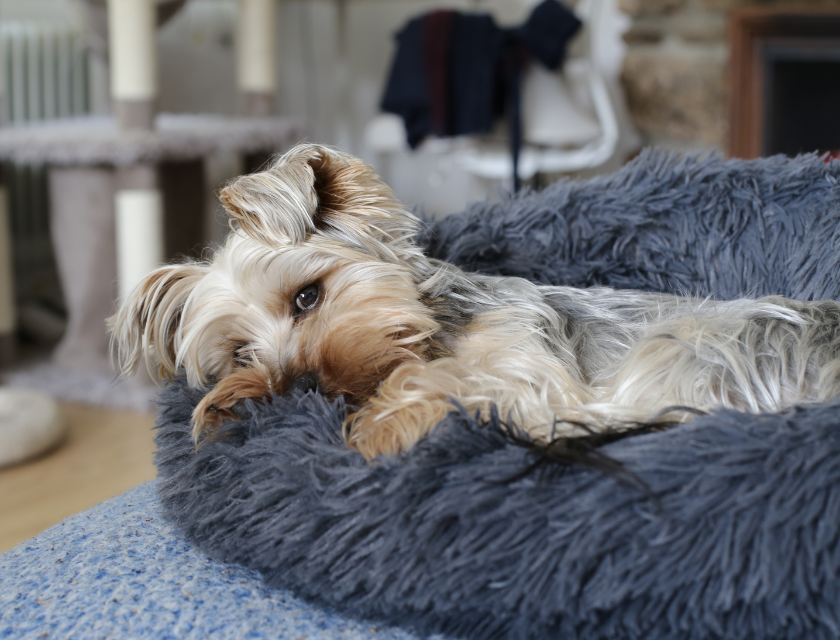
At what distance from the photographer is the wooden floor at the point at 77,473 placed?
1.93 metres

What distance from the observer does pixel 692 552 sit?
2.64 ft

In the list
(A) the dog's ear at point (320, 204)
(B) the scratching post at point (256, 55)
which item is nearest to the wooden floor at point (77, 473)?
(A) the dog's ear at point (320, 204)

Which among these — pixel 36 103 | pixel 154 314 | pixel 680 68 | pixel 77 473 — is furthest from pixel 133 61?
pixel 680 68

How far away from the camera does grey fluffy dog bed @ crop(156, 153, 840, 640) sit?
0.80 meters

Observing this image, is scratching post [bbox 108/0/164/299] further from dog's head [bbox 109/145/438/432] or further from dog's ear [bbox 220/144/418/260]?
dog's ear [bbox 220/144/418/260]

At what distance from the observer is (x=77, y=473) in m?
2.19

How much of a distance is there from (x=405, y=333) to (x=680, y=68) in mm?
2845

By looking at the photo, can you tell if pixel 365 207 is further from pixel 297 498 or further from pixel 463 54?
pixel 463 54

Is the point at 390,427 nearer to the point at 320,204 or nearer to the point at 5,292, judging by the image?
the point at 320,204

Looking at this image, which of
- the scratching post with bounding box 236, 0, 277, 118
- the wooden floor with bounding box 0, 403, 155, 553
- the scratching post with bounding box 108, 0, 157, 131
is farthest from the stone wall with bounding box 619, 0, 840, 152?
the wooden floor with bounding box 0, 403, 155, 553

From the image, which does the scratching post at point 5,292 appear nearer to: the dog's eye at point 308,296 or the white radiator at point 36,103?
the white radiator at point 36,103

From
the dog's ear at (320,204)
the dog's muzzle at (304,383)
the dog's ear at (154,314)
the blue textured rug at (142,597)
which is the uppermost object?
the dog's ear at (320,204)

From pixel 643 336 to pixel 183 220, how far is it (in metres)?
2.12

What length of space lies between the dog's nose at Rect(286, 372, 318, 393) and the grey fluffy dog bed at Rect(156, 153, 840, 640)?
50mm
